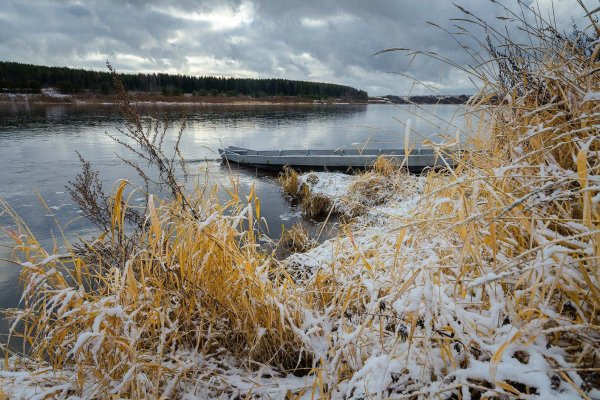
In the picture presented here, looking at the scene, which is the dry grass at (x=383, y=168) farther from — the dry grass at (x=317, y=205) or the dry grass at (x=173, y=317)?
the dry grass at (x=173, y=317)

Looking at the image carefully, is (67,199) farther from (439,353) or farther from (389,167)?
(439,353)

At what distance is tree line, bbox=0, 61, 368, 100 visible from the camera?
262 ft

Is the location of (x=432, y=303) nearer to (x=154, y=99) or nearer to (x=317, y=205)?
(x=317, y=205)

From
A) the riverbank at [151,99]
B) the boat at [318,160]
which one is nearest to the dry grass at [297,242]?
the boat at [318,160]

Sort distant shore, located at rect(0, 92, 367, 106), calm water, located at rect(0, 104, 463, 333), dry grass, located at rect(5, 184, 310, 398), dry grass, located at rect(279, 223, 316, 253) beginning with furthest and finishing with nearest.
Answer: distant shore, located at rect(0, 92, 367, 106), dry grass, located at rect(279, 223, 316, 253), calm water, located at rect(0, 104, 463, 333), dry grass, located at rect(5, 184, 310, 398)

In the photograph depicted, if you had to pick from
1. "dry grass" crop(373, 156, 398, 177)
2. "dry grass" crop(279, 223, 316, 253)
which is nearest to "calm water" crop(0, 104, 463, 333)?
"dry grass" crop(373, 156, 398, 177)

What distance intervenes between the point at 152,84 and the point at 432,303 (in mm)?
106601

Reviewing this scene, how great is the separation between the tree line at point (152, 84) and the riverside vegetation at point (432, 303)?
3116 inches

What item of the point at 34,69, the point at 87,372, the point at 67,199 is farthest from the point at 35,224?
the point at 34,69

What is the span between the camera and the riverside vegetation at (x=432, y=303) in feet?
3.91

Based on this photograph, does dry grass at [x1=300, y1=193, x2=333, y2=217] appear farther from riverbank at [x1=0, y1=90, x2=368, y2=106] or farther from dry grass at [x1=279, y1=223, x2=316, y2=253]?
riverbank at [x1=0, y1=90, x2=368, y2=106]

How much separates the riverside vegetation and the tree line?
79144 mm

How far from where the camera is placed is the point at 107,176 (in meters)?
13.2

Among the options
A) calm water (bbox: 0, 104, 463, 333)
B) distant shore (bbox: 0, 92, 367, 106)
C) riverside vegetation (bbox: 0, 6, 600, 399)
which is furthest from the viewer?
distant shore (bbox: 0, 92, 367, 106)
